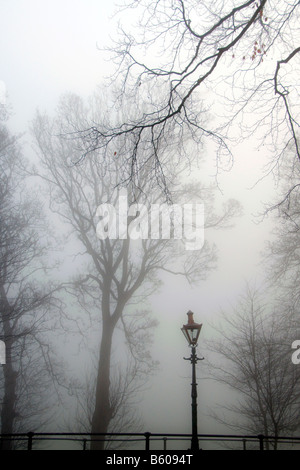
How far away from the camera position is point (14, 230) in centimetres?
1138

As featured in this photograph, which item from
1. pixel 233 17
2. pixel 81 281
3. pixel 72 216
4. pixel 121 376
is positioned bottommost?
pixel 121 376

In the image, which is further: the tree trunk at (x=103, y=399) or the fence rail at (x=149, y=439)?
the tree trunk at (x=103, y=399)

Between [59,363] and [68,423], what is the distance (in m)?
3.97

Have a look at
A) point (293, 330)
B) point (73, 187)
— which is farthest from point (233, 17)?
point (73, 187)

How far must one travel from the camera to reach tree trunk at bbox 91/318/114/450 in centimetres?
1205

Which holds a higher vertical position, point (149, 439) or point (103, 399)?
point (103, 399)

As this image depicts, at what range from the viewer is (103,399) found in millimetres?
12445

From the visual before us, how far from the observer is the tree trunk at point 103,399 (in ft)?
39.5

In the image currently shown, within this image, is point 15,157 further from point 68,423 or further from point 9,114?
point 68,423

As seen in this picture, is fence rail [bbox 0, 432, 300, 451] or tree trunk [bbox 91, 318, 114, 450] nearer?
fence rail [bbox 0, 432, 300, 451]

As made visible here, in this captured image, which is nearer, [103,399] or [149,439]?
[149,439]
